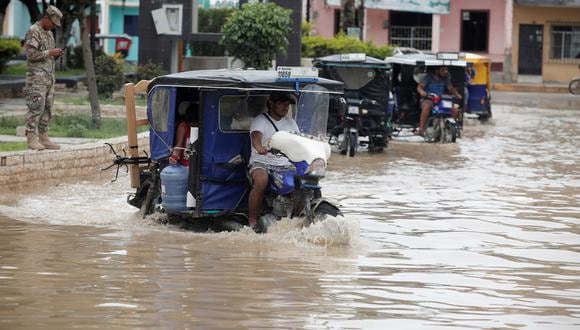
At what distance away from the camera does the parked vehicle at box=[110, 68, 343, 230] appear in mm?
11180

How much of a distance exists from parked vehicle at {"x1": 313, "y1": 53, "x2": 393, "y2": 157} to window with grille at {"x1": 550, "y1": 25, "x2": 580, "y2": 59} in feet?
99.7

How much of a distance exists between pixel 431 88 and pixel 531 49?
2778 cm

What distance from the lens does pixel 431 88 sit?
23906mm

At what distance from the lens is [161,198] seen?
474 inches

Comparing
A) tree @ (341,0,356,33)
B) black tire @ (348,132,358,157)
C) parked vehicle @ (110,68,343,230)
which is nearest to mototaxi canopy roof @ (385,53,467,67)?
black tire @ (348,132,358,157)

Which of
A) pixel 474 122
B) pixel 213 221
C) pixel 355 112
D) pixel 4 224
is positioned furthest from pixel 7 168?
pixel 474 122

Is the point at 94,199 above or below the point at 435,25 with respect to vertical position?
below

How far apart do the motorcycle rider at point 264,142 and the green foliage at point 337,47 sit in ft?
78.2

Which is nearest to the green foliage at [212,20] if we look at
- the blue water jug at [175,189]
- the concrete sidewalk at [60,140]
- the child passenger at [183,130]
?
the concrete sidewalk at [60,140]

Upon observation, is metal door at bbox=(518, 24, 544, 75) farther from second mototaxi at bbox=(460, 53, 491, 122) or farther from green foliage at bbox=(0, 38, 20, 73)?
green foliage at bbox=(0, 38, 20, 73)

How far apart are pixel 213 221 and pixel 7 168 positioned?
136 inches

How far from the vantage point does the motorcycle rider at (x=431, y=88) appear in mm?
23641

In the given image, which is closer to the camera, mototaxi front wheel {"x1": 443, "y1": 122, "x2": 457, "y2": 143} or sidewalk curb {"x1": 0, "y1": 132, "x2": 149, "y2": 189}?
sidewalk curb {"x1": 0, "y1": 132, "x2": 149, "y2": 189}

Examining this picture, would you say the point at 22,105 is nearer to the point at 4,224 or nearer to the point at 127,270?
the point at 4,224
